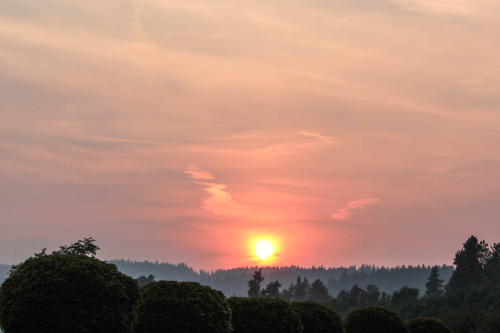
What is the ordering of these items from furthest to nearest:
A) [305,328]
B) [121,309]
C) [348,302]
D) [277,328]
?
[348,302] → [305,328] → [277,328] → [121,309]

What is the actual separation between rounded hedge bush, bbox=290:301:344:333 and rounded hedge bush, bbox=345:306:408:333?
3519 millimetres

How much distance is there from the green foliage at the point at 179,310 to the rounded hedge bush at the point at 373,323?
1420cm

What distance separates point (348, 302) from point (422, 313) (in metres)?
34.8

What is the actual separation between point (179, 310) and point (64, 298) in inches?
211

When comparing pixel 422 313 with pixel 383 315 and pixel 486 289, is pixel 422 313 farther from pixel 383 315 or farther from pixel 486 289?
pixel 383 315

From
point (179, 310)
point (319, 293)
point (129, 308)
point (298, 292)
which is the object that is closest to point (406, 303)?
point (319, 293)

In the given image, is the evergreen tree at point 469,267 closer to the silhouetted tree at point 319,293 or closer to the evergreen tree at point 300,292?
the silhouetted tree at point 319,293

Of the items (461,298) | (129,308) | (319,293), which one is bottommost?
(129,308)

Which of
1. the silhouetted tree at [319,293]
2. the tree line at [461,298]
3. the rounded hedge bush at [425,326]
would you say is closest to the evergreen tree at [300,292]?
the silhouetted tree at [319,293]

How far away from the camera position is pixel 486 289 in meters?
71.4

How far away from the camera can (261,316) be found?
90.9 ft

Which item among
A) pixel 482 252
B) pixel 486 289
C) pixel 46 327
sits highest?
pixel 482 252

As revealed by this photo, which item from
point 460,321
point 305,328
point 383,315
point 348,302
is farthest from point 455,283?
point 305,328

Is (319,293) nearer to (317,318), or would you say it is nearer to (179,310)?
(317,318)
